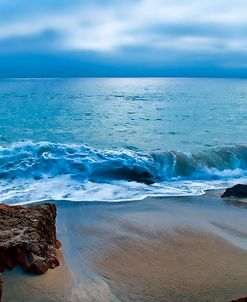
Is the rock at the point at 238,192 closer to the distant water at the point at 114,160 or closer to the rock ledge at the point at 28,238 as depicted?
the distant water at the point at 114,160

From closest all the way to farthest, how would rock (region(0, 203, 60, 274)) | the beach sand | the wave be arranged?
the beach sand → rock (region(0, 203, 60, 274)) → the wave

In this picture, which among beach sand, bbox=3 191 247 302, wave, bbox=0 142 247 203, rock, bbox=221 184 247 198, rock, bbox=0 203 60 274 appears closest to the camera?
beach sand, bbox=3 191 247 302

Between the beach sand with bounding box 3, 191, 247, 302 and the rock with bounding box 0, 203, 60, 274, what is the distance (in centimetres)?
13

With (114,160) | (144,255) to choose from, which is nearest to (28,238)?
(144,255)

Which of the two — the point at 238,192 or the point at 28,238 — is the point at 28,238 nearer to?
the point at 28,238

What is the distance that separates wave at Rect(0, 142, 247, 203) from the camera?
9.98 metres

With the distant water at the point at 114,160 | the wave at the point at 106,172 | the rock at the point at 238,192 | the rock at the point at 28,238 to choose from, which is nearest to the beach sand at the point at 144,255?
the rock at the point at 28,238

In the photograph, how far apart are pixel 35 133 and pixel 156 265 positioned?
15.3 meters

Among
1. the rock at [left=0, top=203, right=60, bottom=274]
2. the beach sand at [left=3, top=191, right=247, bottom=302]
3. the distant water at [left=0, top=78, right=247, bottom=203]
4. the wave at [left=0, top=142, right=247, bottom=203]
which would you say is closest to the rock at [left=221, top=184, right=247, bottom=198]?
the beach sand at [left=3, top=191, right=247, bottom=302]

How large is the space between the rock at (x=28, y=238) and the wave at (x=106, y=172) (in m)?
3.24

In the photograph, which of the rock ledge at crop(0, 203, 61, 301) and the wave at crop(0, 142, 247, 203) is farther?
the wave at crop(0, 142, 247, 203)

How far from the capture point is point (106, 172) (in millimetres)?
11969

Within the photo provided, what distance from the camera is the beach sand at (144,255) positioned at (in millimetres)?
4891

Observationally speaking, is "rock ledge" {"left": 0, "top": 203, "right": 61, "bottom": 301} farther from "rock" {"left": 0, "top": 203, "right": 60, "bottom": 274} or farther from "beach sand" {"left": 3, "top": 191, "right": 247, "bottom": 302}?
"beach sand" {"left": 3, "top": 191, "right": 247, "bottom": 302}
